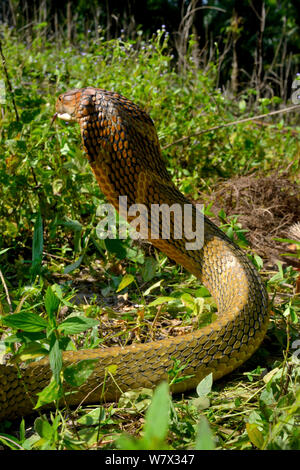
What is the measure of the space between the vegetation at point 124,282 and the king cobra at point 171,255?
0.07m

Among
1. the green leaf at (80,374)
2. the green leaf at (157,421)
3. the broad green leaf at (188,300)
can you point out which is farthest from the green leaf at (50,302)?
the broad green leaf at (188,300)

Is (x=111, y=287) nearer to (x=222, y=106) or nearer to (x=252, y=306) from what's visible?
(x=252, y=306)

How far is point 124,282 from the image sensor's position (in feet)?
7.45

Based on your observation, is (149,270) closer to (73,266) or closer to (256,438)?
(73,266)

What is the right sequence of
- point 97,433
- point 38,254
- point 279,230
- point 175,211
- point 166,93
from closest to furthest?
point 97,433, point 175,211, point 38,254, point 279,230, point 166,93

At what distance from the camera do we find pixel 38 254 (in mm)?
2434

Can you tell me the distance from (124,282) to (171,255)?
252mm

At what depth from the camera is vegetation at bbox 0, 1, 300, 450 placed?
1.27 m

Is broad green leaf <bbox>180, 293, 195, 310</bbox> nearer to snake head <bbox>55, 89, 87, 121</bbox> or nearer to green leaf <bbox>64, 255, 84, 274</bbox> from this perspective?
green leaf <bbox>64, 255, 84, 274</bbox>

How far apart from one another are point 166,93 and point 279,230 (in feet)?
4.96

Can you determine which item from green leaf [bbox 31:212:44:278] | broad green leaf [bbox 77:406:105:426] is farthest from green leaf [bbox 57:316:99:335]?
green leaf [bbox 31:212:44:278]

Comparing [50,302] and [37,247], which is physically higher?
[50,302]

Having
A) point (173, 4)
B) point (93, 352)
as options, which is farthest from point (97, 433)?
point (173, 4)

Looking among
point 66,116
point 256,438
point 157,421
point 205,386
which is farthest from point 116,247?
point 157,421
